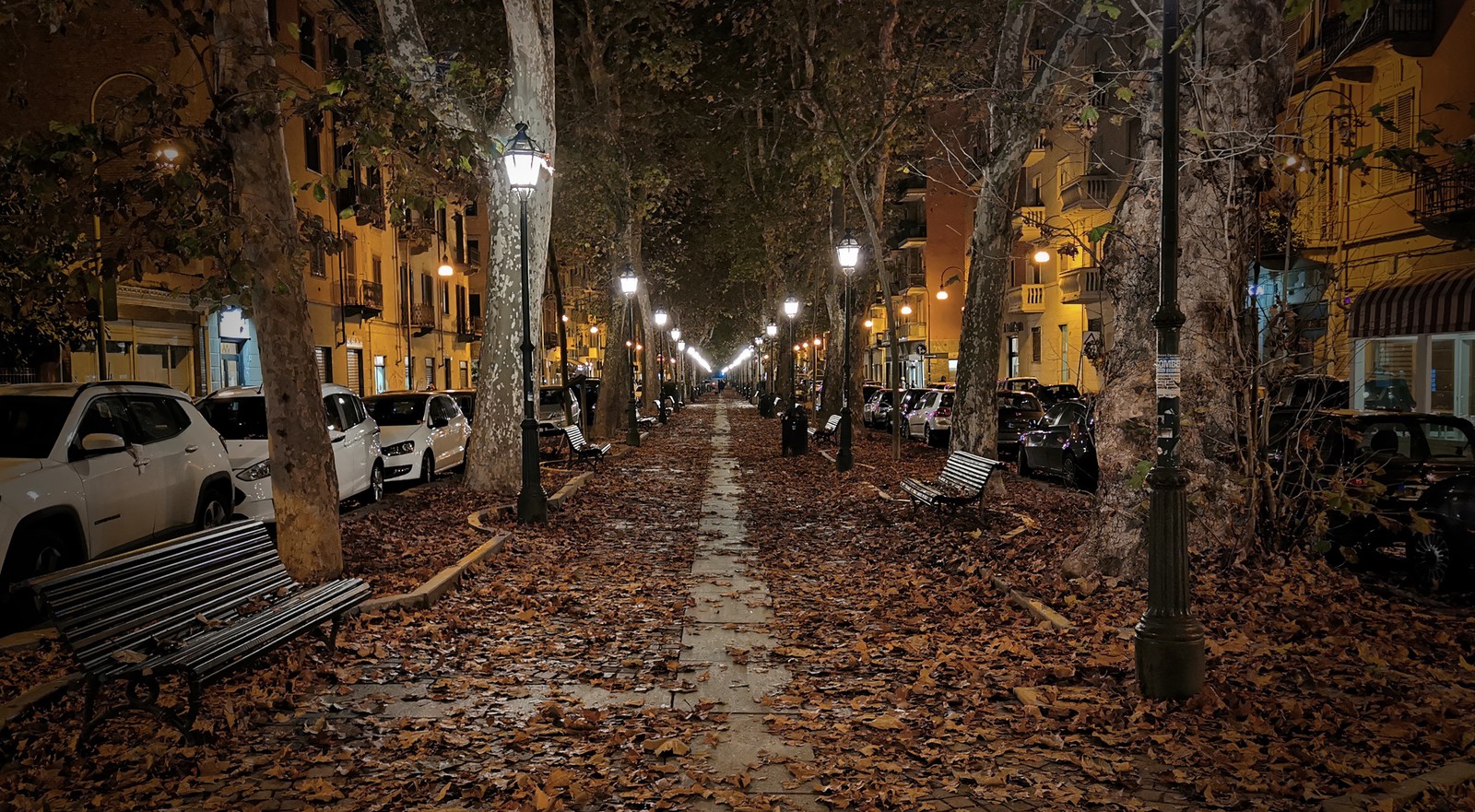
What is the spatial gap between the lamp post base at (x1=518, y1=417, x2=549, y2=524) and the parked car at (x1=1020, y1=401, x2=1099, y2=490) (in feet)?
29.0

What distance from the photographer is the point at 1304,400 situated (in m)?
9.16

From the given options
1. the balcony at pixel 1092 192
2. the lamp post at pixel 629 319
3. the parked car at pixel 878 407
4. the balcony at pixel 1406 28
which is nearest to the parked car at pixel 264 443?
the lamp post at pixel 629 319

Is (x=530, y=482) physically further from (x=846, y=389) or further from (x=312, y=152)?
(x=312, y=152)

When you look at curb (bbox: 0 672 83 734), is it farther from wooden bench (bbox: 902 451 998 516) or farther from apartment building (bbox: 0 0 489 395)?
wooden bench (bbox: 902 451 998 516)

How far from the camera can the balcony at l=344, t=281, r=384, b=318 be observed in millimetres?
38812

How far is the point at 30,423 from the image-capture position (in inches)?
353

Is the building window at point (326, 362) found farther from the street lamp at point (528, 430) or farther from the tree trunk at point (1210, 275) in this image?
the tree trunk at point (1210, 275)

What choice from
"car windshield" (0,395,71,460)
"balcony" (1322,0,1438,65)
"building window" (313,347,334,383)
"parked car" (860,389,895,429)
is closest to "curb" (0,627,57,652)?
"car windshield" (0,395,71,460)

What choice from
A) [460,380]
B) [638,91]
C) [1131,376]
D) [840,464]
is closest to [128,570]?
[1131,376]

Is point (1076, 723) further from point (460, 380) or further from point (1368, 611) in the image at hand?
point (460, 380)

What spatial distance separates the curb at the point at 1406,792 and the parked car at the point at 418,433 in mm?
16236

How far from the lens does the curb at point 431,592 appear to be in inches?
330

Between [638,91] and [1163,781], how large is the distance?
27543 mm

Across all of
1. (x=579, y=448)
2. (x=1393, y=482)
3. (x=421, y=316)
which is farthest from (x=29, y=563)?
(x=421, y=316)
